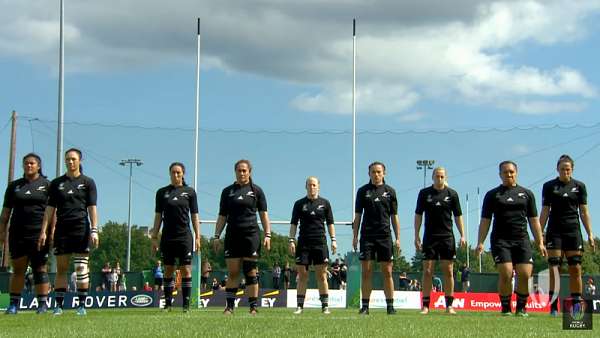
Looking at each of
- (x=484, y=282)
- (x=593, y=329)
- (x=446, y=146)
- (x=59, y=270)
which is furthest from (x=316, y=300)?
(x=593, y=329)

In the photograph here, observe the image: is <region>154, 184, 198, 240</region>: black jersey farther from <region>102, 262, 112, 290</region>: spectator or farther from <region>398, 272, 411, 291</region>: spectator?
<region>398, 272, 411, 291</region>: spectator

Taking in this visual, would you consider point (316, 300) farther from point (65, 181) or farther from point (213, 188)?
point (65, 181)

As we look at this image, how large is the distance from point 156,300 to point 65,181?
1348 cm

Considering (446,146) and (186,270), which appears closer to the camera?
(186,270)

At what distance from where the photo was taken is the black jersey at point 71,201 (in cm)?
1231

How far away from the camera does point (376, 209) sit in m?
13.8

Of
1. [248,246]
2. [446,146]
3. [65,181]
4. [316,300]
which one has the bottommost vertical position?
[316,300]

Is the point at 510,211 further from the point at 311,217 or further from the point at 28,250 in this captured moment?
the point at 28,250

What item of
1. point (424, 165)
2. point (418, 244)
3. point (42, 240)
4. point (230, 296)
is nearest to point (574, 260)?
point (418, 244)

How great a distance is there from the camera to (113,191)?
3609 cm

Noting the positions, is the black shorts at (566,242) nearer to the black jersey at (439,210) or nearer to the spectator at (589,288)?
the black jersey at (439,210)

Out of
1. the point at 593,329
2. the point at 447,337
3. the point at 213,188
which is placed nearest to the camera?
the point at 447,337

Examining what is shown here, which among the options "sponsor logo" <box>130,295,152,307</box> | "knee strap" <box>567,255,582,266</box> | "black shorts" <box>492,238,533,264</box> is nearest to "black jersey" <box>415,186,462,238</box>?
"black shorts" <box>492,238,533,264</box>

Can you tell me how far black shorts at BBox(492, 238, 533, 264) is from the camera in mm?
12664
